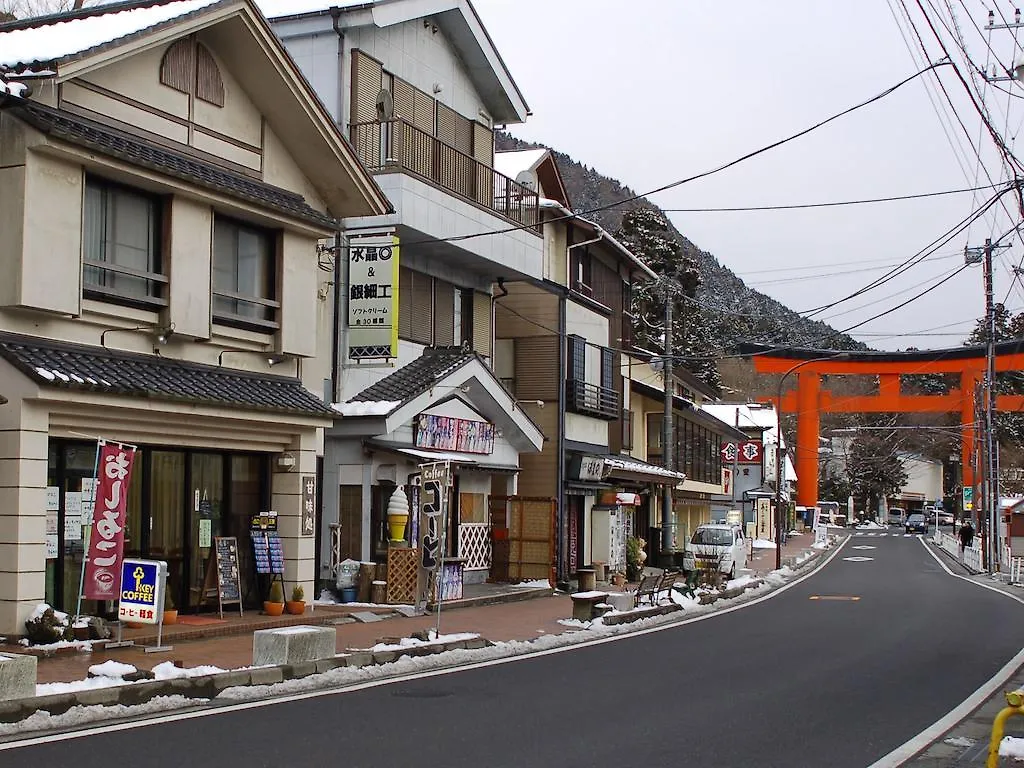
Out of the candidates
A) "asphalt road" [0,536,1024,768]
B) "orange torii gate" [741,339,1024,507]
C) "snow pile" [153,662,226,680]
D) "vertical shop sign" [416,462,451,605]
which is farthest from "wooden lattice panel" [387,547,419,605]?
"orange torii gate" [741,339,1024,507]

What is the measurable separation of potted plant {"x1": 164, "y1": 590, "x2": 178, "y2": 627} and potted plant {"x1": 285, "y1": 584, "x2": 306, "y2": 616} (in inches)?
79.3

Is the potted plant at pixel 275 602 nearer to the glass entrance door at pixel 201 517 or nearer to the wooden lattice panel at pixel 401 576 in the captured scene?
the glass entrance door at pixel 201 517

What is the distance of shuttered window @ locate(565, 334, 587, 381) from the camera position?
1238 inches

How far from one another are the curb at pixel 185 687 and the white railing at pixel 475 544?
459 inches

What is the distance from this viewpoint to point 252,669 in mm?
12867

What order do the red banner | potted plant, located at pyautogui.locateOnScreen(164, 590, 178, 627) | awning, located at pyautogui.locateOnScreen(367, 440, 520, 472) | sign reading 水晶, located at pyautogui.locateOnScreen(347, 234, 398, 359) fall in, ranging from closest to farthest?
1. the red banner
2. potted plant, located at pyautogui.locateOnScreen(164, 590, 178, 627)
3. sign reading 水晶, located at pyautogui.locateOnScreen(347, 234, 398, 359)
4. awning, located at pyautogui.locateOnScreen(367, 440, 520, 472)

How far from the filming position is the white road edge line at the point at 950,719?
1000cm

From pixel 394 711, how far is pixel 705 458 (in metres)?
44.3

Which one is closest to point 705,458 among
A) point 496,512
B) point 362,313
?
point 496,512

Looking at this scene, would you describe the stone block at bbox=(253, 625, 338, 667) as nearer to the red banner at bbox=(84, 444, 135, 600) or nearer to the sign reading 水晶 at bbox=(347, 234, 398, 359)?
the red banner at bbox=(84, 444, 135, 600)

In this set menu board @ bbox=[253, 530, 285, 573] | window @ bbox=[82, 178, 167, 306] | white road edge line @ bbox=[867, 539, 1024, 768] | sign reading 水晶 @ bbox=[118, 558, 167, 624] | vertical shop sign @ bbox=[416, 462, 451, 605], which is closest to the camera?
white road edge line @ bbox=[867, 539, 1024, 768]

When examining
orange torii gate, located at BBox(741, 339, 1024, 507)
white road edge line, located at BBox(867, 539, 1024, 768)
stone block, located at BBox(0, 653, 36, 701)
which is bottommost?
white road edge line, located at BBox(867, 539, 1024, 768)

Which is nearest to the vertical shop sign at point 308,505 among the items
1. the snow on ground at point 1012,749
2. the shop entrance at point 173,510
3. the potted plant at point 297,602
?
the shop entrance at point 173,510

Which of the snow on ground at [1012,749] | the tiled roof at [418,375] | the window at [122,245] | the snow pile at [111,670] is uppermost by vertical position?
the window at [122,245]
